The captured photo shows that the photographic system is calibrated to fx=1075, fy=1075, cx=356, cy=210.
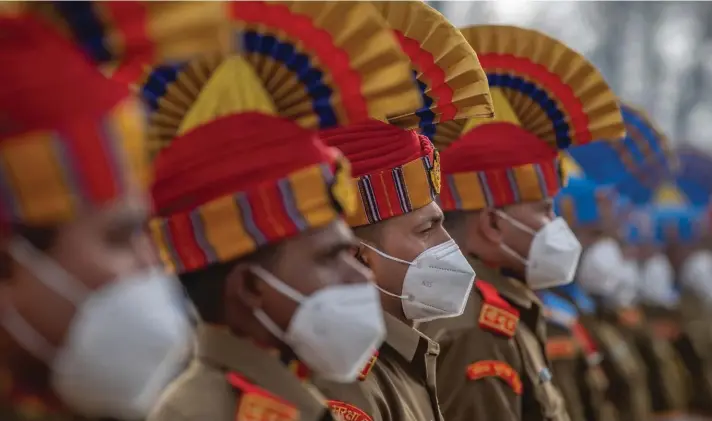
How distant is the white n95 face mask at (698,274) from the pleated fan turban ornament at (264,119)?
9141 millimetres

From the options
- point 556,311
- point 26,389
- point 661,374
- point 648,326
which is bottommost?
point 661,374

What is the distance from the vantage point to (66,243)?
1.85 meters

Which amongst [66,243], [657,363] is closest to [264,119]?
[66,243]

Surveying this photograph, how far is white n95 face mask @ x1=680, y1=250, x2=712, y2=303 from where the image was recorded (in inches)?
434

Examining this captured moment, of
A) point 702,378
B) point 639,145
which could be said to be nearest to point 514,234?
point 639,145

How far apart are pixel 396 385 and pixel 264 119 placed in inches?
51.9

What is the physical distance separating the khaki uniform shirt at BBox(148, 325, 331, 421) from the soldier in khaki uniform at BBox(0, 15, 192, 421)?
46 centimetres

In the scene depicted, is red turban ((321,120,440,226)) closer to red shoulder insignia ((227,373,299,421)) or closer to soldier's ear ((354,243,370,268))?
soldier's ear ((354,243,370,268))

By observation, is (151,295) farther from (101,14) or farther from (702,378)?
(702,378)

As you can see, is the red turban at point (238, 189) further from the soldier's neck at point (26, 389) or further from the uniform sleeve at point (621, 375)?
the uniform sleeve at point (621, 375)

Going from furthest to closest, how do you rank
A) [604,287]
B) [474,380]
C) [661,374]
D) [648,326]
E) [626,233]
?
[626,233], [648,326], [661,374], [604,287], [474,380]

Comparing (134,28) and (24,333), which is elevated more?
(134,28)

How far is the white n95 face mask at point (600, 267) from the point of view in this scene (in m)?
7.40

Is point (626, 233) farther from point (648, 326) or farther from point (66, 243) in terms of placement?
point (66, 243)
